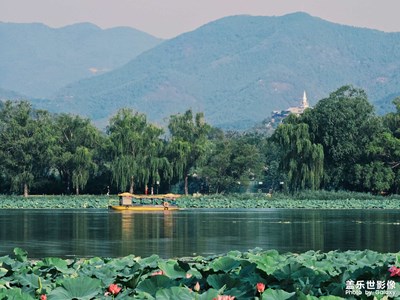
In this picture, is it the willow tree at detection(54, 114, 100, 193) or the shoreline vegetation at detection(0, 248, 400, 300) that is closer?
the shoreline vegetation at detection(0, 248, 400, 300)

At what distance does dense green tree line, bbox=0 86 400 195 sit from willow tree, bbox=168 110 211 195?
64 mm

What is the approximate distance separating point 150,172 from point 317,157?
10.6 m

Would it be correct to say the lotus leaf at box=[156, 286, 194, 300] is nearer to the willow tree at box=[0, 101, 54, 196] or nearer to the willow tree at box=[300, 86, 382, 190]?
the willow tree at box=[300, 86, 382, 190]

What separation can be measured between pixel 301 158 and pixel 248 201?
411 cm

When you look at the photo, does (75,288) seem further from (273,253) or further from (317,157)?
(317,157)

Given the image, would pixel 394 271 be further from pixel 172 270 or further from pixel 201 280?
pixel 172 270

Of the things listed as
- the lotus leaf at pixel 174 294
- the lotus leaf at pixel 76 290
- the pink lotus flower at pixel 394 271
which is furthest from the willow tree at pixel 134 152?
the lotus leaf at pixel 174 294

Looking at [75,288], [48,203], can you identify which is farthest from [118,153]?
[75,288]

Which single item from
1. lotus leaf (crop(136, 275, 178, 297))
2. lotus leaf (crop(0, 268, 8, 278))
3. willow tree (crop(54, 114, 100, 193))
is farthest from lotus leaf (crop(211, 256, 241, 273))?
willow tree (crop(54, 114, 100, 193))

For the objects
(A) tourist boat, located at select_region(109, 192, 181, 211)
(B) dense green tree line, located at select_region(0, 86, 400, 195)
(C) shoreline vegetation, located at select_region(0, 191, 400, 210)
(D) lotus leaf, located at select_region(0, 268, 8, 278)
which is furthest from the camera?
(B) dense green tree line, located at select_region(0, 86, 400, 195)

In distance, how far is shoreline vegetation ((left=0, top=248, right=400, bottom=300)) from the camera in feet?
26.3

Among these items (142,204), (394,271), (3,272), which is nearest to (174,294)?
(394,271)

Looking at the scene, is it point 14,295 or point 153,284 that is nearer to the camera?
point 14,295

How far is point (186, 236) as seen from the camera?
27922 millimetres
